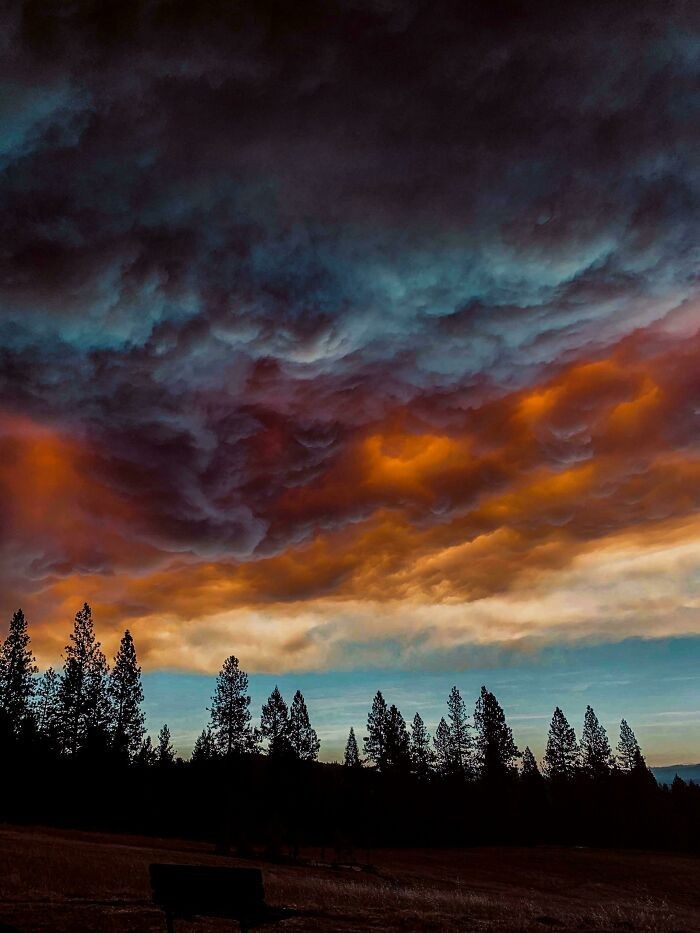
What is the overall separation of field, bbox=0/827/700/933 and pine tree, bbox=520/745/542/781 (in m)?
37.4

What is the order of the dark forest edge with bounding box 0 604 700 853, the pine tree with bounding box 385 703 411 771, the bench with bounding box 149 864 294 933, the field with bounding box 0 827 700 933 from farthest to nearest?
the pine tree with bounding box 385 703 411 771
the dark forest edge with bounding box 0 604 700 853
the field with bounding box 0 827 700 933
the bench with bounding box 149 864 294 933

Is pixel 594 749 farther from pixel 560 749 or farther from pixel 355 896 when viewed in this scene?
pixel 355 896

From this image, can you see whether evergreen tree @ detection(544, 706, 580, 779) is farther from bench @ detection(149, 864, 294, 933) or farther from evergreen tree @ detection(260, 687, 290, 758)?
A: bench @ detection(149, 864, 294, 933)

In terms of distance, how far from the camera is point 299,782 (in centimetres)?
7306

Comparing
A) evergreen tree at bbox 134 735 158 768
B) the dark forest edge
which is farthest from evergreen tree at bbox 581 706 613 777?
evergreen tree at bbox 134 735 158 768

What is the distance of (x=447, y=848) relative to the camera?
73.6 m

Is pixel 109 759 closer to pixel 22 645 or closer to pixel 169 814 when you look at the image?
pixel 169 814

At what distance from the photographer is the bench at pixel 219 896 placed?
38.3 feet

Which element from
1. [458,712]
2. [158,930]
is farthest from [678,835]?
[158,930]

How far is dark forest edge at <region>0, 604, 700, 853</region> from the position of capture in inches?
2397

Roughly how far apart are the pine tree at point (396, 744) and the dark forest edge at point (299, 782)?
149mm

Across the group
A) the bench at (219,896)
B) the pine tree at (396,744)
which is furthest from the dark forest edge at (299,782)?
the bench at (219,896)

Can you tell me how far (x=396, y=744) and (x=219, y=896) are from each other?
269 feet

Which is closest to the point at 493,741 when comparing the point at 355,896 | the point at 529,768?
the point at 529,768
